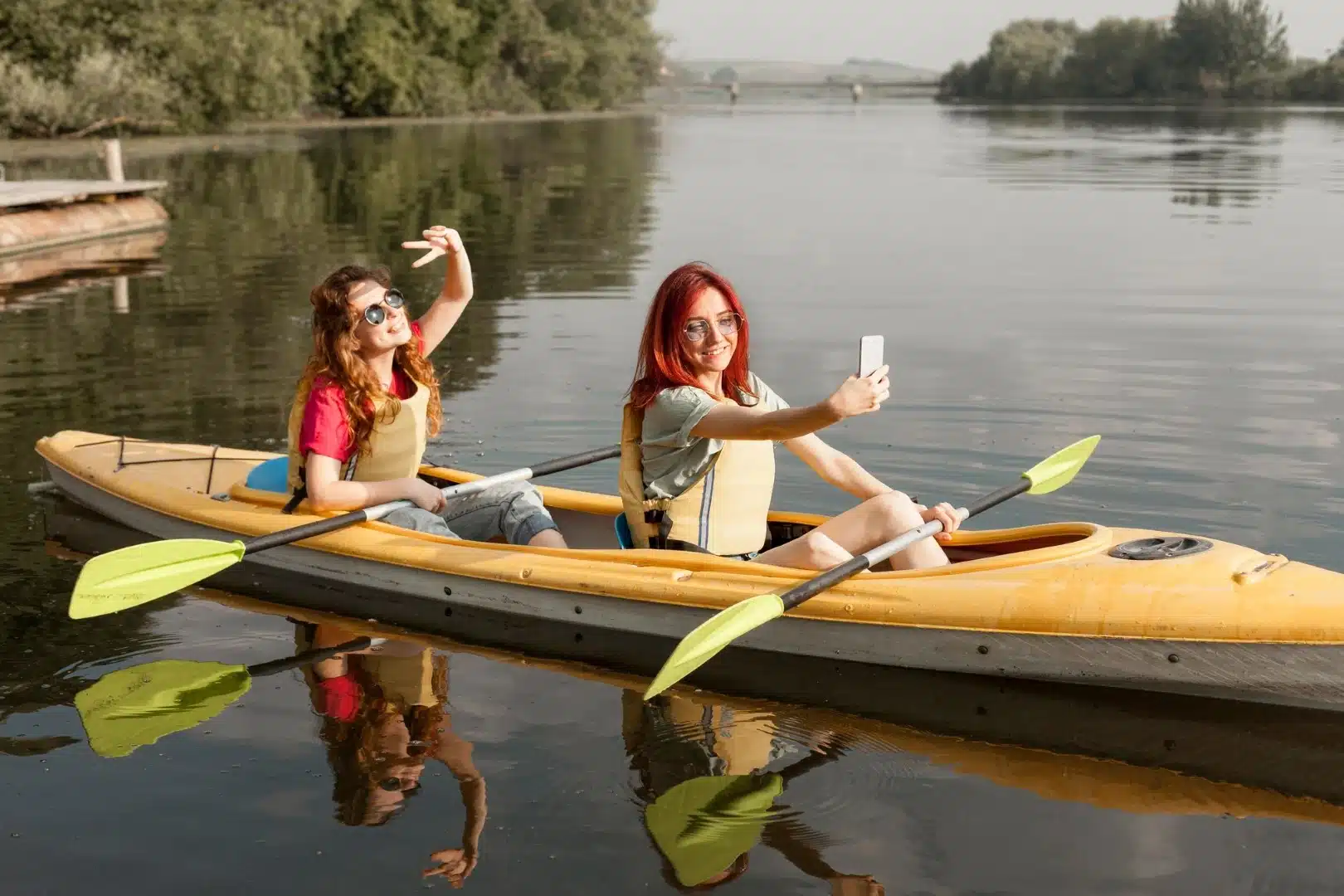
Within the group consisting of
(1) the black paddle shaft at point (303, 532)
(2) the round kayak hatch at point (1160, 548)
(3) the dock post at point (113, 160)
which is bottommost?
(1) the black paddle shaft at point (303, 532)

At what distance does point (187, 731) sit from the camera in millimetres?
4840

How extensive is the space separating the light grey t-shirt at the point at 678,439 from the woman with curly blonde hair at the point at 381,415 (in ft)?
2.68

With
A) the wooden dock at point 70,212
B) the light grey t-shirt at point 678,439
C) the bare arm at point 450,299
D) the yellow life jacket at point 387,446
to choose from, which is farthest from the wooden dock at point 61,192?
the light grey t-shirt at point 678,439

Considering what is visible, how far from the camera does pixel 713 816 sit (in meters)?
4.18

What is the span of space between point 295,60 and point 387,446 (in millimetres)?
35300

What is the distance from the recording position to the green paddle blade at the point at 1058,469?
5934 mm

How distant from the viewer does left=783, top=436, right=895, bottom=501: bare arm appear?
207 inches

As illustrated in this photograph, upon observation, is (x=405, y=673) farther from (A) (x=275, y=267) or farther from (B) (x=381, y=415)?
(A) (x=275, y=267)

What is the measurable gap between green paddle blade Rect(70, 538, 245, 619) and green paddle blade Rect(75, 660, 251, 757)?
238mm

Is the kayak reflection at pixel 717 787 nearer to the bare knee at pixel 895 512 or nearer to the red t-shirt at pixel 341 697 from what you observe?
the bare knee at pixel 895 512

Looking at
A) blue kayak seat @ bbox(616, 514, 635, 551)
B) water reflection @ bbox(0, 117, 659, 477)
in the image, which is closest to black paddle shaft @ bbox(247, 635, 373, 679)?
blue kayak seat @ bbox(616, 514, 635, 551)

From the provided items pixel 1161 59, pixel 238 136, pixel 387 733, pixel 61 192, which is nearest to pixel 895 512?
pixel 387 733

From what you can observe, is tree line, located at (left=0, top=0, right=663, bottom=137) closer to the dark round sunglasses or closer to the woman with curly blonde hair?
the woman with curly blonde hair

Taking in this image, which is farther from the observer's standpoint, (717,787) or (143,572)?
(143,572)
